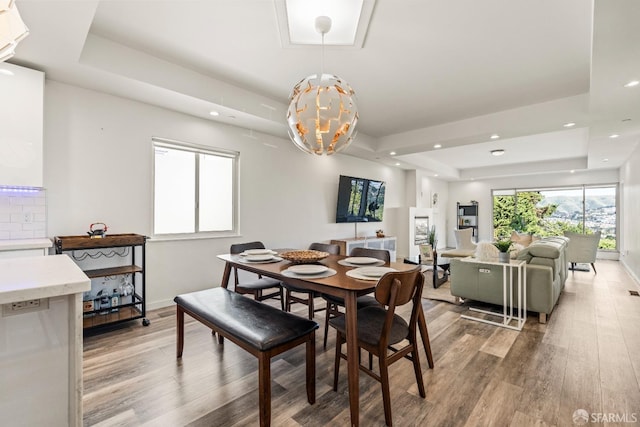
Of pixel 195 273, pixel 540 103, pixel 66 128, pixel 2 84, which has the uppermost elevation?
pixel 540 103

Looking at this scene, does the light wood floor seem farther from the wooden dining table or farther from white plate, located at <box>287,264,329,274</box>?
white plate, located at <box>287,264,329,274</box>

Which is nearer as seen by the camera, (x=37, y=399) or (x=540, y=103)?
(x=37, y=399)

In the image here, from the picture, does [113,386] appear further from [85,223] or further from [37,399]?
[85,223]

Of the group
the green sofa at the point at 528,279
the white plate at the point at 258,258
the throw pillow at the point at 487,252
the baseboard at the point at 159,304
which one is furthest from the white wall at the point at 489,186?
the baseboard at the point at 159,304

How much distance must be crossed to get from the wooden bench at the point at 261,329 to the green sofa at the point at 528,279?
267 centimetres

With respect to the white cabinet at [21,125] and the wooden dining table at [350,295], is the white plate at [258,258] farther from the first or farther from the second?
the white cabinet at [21,125]

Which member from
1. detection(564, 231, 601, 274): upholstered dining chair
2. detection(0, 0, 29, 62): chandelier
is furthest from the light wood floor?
detection(564, 231, 601, 274): upholstered dining chair

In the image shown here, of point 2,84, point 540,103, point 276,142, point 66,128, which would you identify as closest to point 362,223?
point 276,142

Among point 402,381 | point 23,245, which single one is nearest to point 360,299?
point 402,381

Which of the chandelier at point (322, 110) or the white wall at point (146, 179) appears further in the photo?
the white wall at point (146, 179)

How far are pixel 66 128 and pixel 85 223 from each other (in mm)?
954

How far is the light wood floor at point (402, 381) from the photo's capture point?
1726 millimetres

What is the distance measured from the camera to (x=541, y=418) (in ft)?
5.60

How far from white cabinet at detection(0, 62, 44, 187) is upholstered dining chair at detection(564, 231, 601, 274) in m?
8.11
